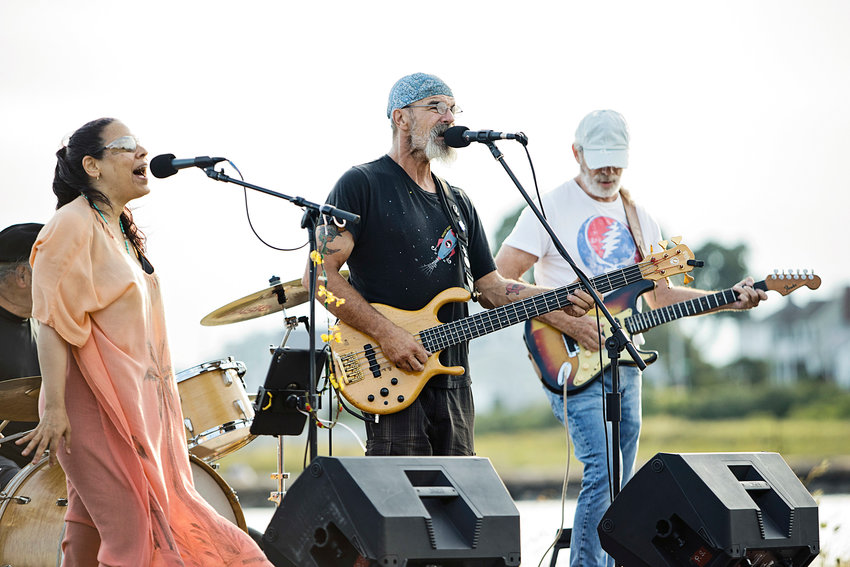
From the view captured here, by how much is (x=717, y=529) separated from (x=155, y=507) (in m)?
1.95

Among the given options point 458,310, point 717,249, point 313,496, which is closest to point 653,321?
point 458,310

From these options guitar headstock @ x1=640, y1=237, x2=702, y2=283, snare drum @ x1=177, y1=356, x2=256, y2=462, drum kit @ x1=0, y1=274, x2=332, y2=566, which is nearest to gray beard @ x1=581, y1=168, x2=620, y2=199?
guitar headstock @ x1=640, y1=237, x2=702, y2=283

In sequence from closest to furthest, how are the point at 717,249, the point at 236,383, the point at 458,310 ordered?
the point at 458,310, the point at 236,383, the point at 717,249

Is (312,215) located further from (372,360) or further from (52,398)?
(52,398)

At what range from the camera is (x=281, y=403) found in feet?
16.3

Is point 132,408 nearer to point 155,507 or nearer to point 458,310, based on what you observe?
point 155,507

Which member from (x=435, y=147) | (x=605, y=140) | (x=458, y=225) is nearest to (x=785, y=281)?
(x=605, y=140)

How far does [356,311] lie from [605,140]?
1.67 metres

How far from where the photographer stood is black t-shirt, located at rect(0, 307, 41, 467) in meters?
5.17

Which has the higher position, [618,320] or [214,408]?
[618,320]

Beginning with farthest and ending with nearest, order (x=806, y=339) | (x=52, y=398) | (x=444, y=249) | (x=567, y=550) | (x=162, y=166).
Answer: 1. (x=806, y=339)
2. (x=567, y=550)
3. (x=444, y=249)
4. (x=162, y=166)
5. (x=52, y=398)

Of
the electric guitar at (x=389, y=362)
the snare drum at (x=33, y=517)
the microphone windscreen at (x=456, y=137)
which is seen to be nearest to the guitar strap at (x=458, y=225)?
the electric guitar at (x=389, y=362)

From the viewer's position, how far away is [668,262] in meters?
4.95

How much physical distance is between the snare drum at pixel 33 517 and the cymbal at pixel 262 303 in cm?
101
